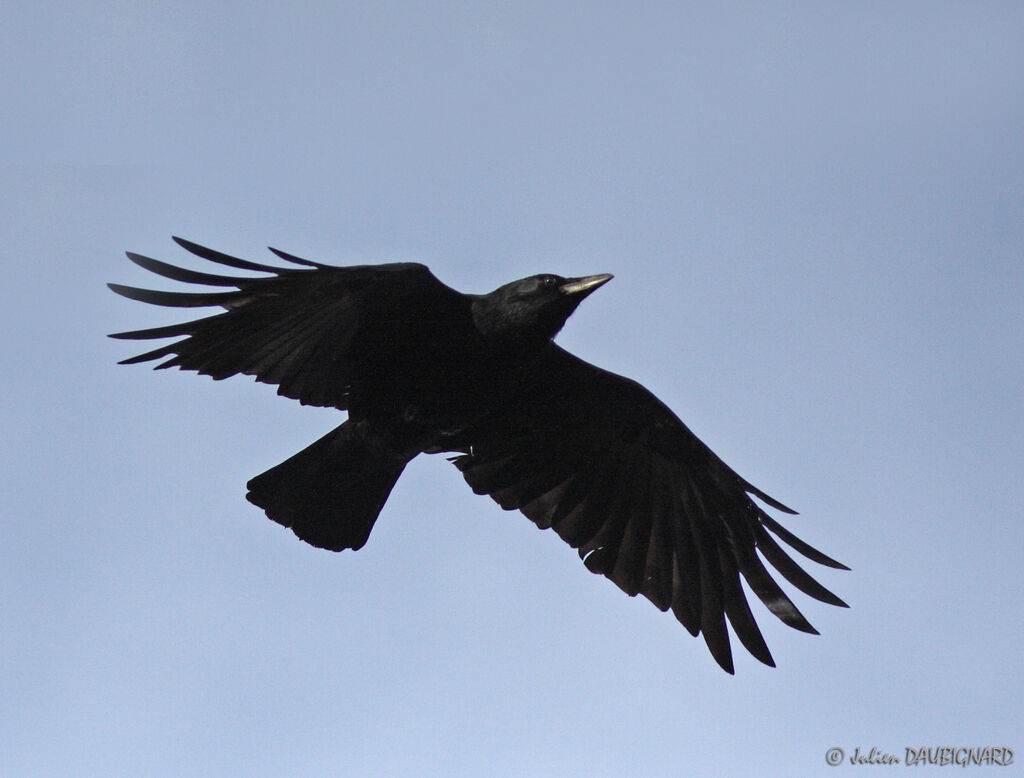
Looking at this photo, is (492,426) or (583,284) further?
(492,426)

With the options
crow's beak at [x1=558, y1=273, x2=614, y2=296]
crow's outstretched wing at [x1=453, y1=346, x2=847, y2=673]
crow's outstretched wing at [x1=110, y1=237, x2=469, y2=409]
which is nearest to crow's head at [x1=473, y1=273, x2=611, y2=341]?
crow's beak at [x1=558, y1=273, x2=614, y2=296]

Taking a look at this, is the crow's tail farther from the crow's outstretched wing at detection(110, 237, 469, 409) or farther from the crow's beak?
the crow's beak

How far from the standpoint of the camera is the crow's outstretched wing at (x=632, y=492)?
7.11m

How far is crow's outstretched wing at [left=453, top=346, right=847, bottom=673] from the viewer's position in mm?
7105

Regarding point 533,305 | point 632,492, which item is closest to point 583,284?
point 533,305

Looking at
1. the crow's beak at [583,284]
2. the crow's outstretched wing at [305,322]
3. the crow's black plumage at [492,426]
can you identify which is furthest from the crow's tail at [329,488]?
the crow's beak at [583,284]

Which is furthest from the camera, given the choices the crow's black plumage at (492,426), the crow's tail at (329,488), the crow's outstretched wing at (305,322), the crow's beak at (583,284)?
the crow's tail at (329,488)

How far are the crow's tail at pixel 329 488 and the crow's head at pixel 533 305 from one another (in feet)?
3.40

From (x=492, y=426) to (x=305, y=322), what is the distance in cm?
174

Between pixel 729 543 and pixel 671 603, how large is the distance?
1.87ft

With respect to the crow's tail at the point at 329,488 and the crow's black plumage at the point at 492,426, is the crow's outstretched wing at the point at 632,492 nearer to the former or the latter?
the crow's black plumage at the point at 492,426

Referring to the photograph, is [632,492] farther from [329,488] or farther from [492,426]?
[329,488]

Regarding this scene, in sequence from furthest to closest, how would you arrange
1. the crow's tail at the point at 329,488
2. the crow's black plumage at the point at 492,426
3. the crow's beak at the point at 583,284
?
the crow's tail at the point at 329,488 < the crow's beak at the point at 583,284 < the crow's black plumage at the point at 492,426

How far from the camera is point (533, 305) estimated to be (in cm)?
613
